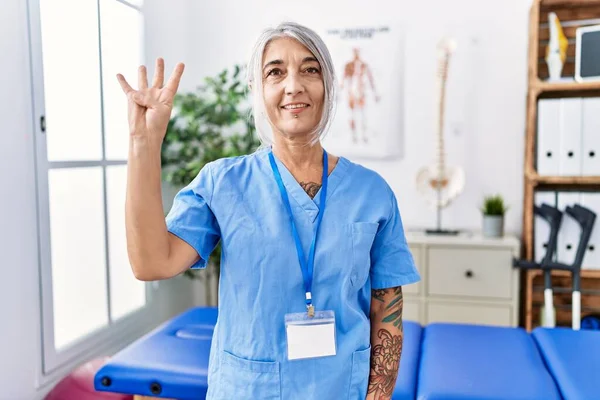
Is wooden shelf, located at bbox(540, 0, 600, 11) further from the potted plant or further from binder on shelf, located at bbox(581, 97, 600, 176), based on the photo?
the potted plant

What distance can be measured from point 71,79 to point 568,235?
240 cm

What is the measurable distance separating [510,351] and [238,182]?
45.1 inches

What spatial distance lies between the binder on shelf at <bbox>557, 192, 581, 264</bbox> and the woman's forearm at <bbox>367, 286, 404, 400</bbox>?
5.97 feet

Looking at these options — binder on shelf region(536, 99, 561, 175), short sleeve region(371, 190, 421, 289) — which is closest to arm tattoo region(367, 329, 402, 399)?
short sleeve region(371, 190, 421, 289)

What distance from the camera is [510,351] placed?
1.73 meters

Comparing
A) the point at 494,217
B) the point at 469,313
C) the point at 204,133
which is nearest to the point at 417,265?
the point at 469,313

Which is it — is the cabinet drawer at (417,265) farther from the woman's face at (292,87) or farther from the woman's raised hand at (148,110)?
the woman's raised hand at (148,110)

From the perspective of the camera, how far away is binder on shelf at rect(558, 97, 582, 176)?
8.41ft

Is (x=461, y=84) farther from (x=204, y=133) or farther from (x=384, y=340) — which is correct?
(x=384, y=340)

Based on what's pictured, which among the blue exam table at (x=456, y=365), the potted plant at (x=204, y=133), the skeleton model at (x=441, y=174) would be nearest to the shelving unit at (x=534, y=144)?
the skeleton model at (x=441, y=174)

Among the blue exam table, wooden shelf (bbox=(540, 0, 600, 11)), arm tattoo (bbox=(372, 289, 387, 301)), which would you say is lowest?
the blue exam table

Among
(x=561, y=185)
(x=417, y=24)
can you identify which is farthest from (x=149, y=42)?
(x=561, y=185)

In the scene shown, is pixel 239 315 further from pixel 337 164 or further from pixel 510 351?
pixel 510 351

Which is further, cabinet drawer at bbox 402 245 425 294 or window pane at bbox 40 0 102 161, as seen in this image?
cabinet drawer at bbox 402 245 425 294
